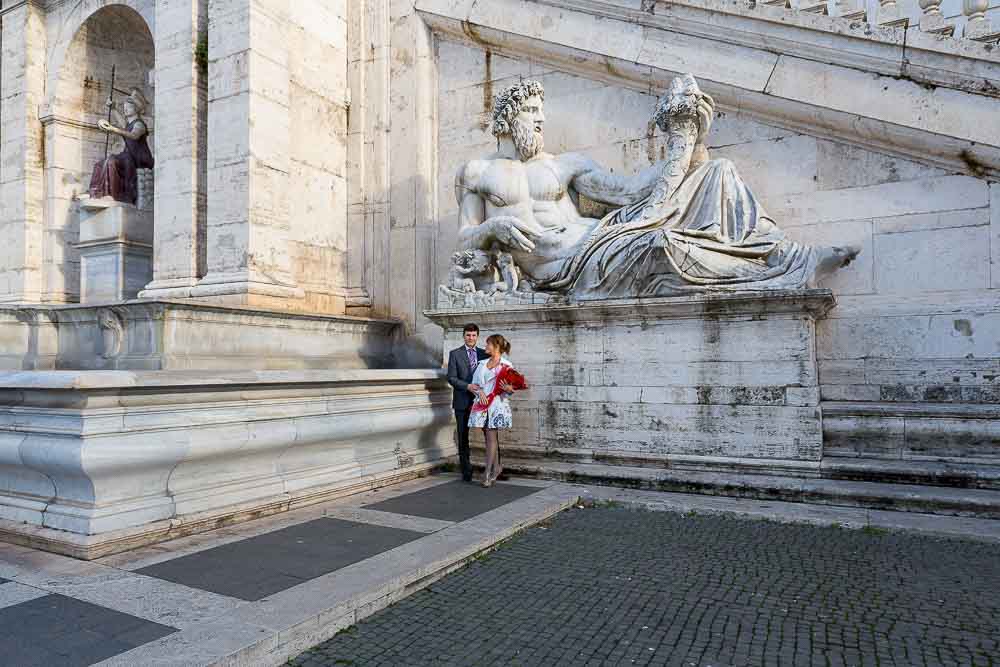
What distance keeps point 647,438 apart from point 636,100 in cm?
390

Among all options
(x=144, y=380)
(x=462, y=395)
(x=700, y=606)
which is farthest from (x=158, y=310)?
(x=700, y=606)

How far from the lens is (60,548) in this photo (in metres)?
3.56

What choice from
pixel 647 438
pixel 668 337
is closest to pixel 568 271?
pixel 668 337

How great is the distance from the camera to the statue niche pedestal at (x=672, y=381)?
5164 millimetres

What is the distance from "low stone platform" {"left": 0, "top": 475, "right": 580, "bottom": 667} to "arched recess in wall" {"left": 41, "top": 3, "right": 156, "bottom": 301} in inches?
297

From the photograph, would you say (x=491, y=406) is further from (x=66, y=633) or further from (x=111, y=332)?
(x=111, y=332)

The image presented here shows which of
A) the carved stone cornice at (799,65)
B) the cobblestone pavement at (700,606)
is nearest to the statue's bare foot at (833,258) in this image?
the carved stone cornice at (799,65)

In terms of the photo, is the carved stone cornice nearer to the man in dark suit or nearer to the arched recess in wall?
the man in dark suit

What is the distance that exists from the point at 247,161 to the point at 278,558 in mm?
5316

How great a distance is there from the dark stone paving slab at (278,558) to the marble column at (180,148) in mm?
4979

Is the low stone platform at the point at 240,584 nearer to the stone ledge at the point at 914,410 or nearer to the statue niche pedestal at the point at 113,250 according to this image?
the stone ledge at the point at 914,410

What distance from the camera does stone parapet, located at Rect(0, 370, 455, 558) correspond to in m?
3.57

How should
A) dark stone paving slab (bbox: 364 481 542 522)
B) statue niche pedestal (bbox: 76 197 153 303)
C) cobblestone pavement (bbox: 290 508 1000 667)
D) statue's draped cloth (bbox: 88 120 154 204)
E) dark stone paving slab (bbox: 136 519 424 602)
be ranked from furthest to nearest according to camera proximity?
statue's draped cloth (bbox: 88 120 154 204) < statue niche pedestal (bbox: 76 197 153 303) < dark stone paving slab (bbox: 364 481 542 522) < dark stone paving slab (bbox: 136 519 424 602) < cobblestone pavement (bbox: 290 508 1000 667)

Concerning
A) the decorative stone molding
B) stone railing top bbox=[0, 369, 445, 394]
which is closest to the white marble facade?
the decorative stone molding
